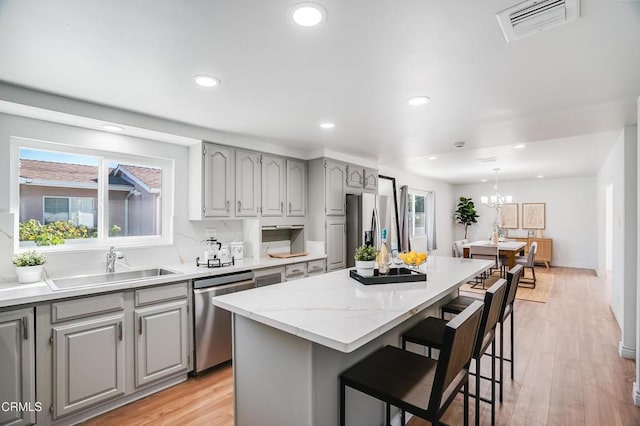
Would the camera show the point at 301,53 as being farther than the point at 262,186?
No

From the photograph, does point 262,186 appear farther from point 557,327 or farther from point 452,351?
point 557,327

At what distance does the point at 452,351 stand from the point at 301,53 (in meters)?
1.60

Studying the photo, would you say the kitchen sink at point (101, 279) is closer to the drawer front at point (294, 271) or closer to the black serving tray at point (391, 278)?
the drawer front at point (294, 271)

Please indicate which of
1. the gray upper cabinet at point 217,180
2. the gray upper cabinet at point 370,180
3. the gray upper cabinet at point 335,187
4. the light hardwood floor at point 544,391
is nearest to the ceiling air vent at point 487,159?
the gray upper cabinet at point 370,180

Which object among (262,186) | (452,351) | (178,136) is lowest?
(452,351)

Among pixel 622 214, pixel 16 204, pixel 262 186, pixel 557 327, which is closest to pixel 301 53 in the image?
pixel 262 186

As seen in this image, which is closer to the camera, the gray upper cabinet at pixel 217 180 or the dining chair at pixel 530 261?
the gray upper cabinet at pixel 217 180

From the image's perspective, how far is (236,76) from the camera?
6.56 feet

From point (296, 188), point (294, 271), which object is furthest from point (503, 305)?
point (296, 188)

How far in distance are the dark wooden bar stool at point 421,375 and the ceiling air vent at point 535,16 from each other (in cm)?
129

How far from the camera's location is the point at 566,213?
828 cm

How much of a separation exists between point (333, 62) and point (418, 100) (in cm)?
91

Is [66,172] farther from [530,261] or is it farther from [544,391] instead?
[530,261]

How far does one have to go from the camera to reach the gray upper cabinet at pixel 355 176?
15.0 feet
